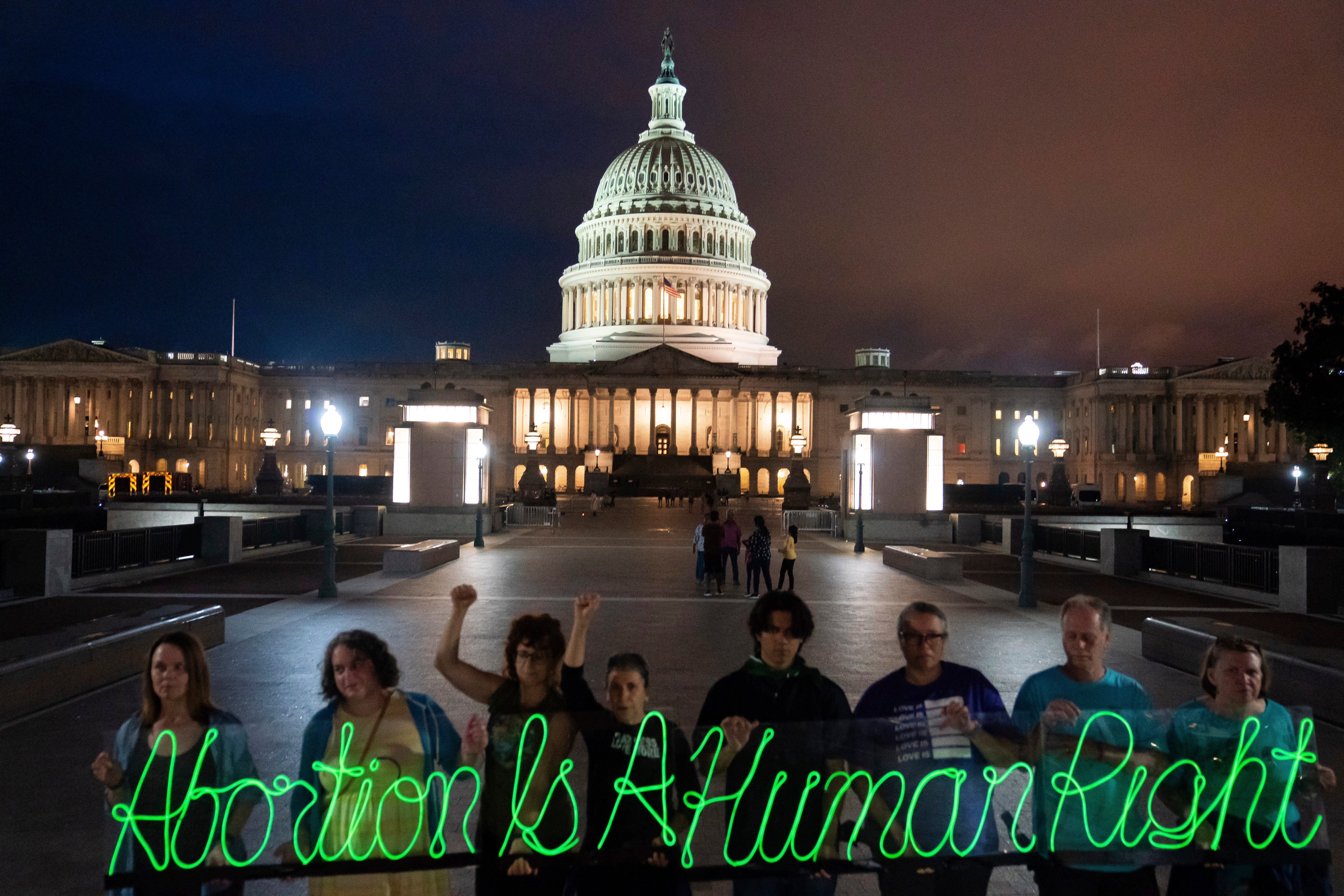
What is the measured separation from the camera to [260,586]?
78.9ft

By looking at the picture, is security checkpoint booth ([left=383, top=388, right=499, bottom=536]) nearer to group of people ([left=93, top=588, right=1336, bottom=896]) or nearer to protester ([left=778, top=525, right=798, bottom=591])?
protester ([left=778, top=525, right=798, bottom=591])

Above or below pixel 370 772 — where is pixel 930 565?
below

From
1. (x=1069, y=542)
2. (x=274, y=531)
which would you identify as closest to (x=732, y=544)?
(x=1069, y=542)

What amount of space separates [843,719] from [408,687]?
885 centimetres

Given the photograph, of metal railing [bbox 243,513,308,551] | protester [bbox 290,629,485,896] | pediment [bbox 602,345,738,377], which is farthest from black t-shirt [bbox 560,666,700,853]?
pediment [bbox 602,345,738,377]

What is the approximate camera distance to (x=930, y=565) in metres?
26.6

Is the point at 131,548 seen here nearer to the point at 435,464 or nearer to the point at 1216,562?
the point at 435,464

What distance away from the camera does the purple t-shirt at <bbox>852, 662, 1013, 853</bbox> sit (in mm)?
5148

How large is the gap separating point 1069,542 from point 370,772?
3258cm

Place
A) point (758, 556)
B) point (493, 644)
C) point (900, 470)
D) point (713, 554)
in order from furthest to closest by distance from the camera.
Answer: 1. point (900, 470)
2. point (713, 554)
3. point (758, 556)
4. point (493, 644)

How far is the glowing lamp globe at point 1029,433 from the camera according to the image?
26.8 metres

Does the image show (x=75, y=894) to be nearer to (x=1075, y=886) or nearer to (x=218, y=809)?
(x=218, y=809)

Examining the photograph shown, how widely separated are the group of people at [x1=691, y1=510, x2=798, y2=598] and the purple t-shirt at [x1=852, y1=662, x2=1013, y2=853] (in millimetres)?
16097

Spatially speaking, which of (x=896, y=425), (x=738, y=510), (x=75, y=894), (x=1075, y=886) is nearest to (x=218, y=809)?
(x=75, y=894)
